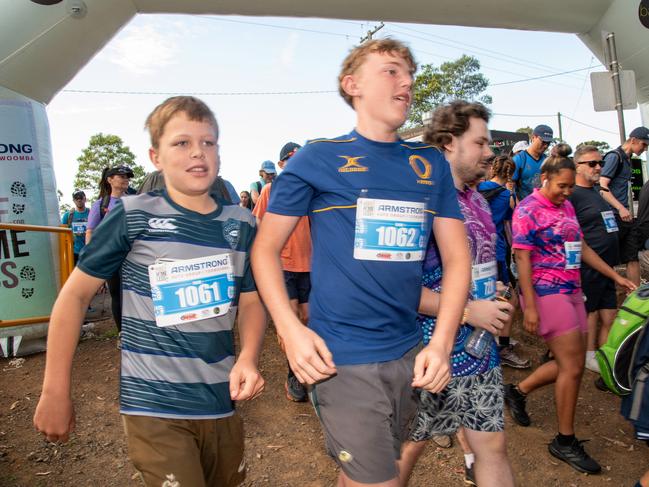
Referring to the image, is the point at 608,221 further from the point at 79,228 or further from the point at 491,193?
the point at 79,228

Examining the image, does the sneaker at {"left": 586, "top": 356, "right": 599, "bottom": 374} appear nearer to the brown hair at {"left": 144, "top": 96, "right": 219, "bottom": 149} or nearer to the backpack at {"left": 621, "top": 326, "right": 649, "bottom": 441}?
the backpack at {"left": 621, "top": 326, "right": 649, "bottom": 441}

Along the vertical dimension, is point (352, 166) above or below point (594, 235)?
above

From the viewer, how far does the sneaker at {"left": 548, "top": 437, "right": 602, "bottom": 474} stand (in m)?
3.09

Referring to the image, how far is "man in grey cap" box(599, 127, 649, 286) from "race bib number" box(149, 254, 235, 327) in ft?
17.8

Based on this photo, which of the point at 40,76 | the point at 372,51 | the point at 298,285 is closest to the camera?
the point at 372,51

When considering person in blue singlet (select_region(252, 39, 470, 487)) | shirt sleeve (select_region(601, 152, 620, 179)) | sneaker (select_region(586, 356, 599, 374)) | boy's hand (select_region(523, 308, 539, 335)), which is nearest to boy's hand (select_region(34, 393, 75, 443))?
person in blue singlet (select_region(252, 39, 470, 487))

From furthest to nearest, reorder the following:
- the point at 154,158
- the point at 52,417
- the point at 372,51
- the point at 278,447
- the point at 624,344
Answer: the point at 278,447, the point at 624,344, the point at 154,158, the point at 372,51, the point at 52,417

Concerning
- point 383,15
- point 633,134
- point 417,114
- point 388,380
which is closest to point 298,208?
point 388,380

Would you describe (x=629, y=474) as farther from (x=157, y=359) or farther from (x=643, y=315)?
(x=157, y=359)

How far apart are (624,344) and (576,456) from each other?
1302 millimetres

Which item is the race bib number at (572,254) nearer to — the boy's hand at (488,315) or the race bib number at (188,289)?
the boy's hand at (488,315)

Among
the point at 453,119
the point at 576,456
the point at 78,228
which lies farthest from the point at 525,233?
the point at 78,228

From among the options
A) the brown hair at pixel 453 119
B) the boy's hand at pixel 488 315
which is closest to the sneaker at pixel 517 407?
the boy's hand at pixel 488 315

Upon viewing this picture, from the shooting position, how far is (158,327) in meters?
1.68
